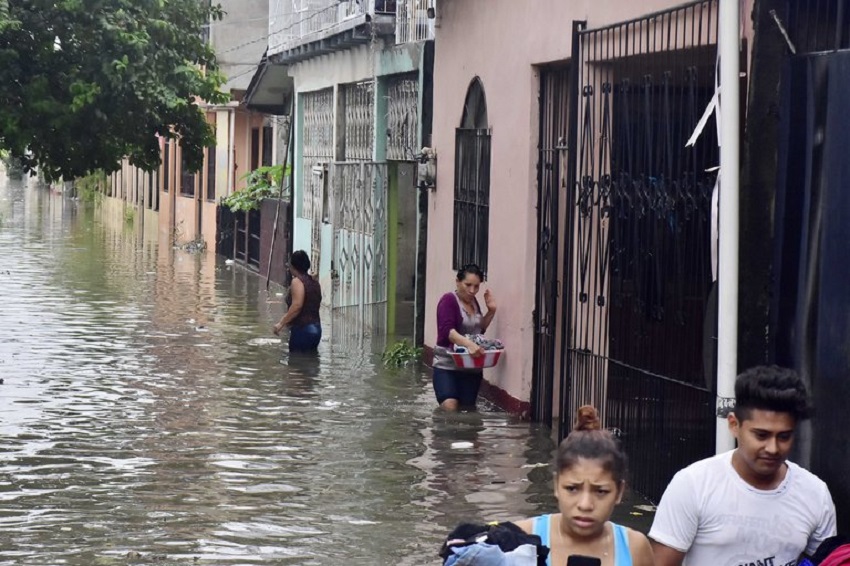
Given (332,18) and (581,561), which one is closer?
(581,561)

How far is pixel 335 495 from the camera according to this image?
10.2 meters

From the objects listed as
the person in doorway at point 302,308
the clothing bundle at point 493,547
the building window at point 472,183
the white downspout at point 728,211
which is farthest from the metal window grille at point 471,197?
the clothing bundle at point 493,547

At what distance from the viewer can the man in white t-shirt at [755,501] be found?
192 inches

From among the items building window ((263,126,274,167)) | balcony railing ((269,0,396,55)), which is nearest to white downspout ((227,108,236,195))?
building window ((263,126,274,167))

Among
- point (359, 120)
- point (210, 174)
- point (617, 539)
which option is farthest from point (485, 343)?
point (210, 174)

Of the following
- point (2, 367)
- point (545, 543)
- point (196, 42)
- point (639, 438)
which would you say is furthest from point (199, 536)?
point (196, 42)

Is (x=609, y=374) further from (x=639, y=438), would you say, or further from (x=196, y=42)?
(x=196, y=42)

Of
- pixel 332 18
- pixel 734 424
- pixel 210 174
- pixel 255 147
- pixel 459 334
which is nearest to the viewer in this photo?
pixel 734 424

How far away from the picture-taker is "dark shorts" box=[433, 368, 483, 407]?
1388 cm

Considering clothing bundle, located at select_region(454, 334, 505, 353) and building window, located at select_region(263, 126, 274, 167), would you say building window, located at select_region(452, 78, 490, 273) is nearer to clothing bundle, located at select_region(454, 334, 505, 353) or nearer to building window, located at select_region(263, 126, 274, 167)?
clothing bundle, located at select_region(454, 334, 505, 353)

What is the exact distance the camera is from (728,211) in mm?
7355

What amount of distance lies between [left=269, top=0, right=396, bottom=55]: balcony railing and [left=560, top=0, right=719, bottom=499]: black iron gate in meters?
9.58

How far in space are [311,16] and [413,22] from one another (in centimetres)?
608

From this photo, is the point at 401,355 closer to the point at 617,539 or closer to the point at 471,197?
the point at 471,197
